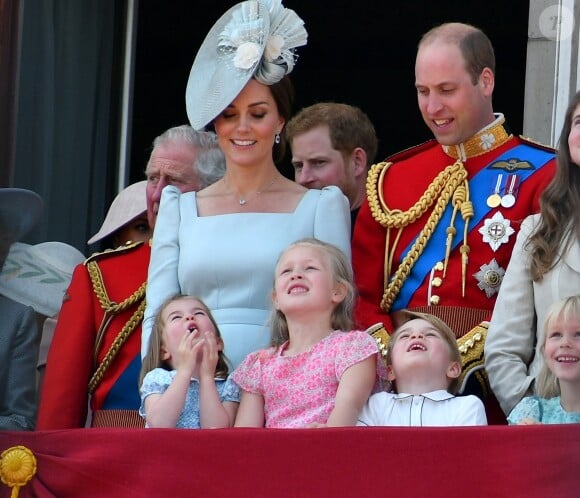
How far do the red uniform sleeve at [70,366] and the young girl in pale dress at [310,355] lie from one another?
743 mm

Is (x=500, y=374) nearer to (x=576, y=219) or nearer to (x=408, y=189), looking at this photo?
(x=576, y=219)

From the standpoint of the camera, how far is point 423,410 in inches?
162

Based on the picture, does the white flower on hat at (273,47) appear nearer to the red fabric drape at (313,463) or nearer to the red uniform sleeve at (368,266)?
the red uniform sleeve at (368,266)

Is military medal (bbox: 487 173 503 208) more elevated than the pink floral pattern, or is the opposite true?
military medal (bbox: 487 173 503 208)

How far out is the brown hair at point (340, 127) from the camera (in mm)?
5422

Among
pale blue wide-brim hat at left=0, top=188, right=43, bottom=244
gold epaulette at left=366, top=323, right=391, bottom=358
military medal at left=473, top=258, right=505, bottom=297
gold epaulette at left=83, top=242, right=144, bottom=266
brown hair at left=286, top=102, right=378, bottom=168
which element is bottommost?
gold epaulette at left=366, top=323, right=391, bottom=358

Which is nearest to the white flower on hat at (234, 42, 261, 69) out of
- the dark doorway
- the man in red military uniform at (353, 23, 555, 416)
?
the man in red military uniform at (353, 23, 555, 416)

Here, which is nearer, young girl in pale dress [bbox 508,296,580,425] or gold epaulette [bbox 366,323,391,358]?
young girl in pale dress [bbox 508,296,580,425]

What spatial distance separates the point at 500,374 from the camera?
4.27 m

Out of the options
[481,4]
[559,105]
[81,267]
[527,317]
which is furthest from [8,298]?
[481,4]

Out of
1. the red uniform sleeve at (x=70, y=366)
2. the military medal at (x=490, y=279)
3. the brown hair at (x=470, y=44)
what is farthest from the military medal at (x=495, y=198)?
the red uniform sleeve at (x=70, y=366)

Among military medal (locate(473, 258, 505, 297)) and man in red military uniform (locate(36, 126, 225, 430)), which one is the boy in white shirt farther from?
man in red military uniform (locate(36, 126, 225, 430))

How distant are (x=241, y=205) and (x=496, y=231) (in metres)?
0.69

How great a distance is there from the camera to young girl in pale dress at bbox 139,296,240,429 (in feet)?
13.6
